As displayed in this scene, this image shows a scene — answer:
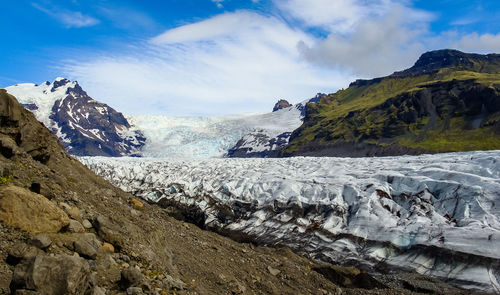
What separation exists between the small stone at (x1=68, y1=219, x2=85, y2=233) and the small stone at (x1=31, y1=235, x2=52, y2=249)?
884 millimetres

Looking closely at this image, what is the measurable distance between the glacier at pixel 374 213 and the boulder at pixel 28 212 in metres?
14.1

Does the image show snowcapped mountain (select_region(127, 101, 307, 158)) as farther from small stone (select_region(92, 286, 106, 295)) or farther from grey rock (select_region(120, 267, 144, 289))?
small stone (select_region(92, 286, 106, 295))

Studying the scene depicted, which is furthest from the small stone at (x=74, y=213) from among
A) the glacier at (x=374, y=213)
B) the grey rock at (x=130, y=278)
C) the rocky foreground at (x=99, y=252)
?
the glacier at (x=374, y=213)

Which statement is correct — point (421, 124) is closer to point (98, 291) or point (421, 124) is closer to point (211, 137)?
point (211, 137)

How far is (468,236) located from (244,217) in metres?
12.8

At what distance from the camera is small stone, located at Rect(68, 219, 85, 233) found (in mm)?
7128

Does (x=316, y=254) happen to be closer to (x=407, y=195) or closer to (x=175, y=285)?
(x=407, y=195)

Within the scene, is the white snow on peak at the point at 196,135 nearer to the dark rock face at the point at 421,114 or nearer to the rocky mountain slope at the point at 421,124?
the rocky mountain slope at the point at 421,124

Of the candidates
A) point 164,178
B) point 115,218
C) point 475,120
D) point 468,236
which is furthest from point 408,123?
point 115,218

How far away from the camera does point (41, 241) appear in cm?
612

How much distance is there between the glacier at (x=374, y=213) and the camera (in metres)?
15.5

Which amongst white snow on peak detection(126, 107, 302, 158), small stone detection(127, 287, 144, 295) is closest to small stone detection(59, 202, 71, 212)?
small stone detection(127, 287, 144, 295)

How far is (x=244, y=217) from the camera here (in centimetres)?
2334

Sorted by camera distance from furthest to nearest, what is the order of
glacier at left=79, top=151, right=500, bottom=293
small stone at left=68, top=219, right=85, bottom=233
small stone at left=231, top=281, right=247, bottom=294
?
glacier at left=79, top=151, right=500, bottom=293 < small stone at left=231, top=281, right=247, bottom=294 < small stone at left=68, top=219, right=85, bottom=233
